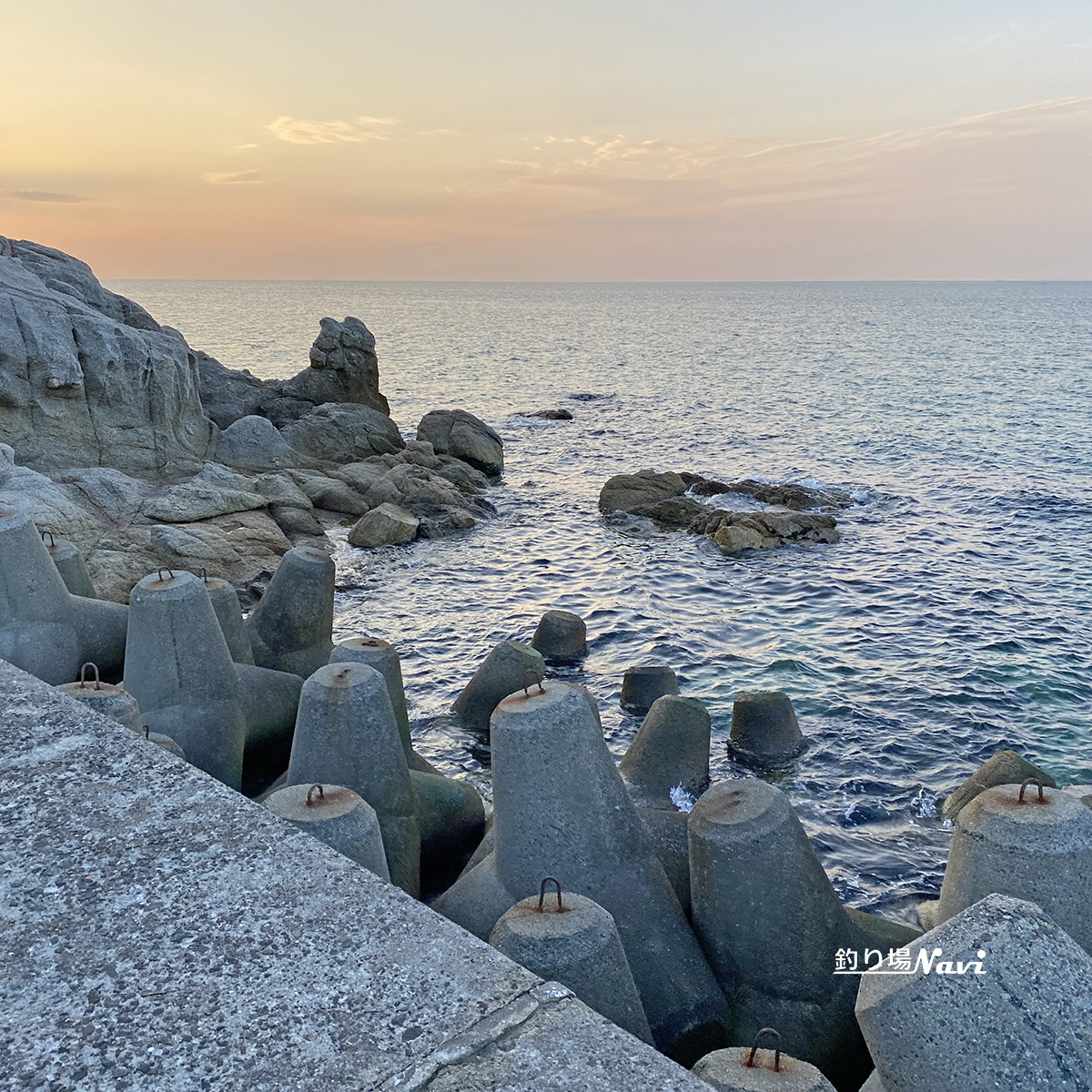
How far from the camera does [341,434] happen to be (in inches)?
899

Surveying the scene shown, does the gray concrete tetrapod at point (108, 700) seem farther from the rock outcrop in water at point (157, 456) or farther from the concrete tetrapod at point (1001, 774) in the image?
the rock outcrop in water at point (157, 456)

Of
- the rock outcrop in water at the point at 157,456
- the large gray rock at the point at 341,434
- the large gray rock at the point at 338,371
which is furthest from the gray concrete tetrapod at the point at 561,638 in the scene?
the large gray rock at the point at 338,371

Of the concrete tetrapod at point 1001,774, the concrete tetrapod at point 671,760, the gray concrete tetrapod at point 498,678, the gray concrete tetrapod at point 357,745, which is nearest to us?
the gray concrete tetrapod at point 357,745

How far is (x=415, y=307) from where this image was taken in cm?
15238

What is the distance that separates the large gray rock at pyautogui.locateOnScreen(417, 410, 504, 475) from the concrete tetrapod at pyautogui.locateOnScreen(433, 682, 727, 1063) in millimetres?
19544

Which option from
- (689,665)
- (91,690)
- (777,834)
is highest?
(91,690)

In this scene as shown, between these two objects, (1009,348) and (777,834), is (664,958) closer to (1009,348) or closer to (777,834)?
(777,834)

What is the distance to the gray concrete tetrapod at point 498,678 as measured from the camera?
10016 mm

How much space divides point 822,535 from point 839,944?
13.8 metres

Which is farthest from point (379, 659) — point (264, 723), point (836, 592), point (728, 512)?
point (728, 512)

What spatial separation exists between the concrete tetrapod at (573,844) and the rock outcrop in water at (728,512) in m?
12.7

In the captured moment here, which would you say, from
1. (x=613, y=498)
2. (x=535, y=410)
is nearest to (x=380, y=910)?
(x=613, y=498)

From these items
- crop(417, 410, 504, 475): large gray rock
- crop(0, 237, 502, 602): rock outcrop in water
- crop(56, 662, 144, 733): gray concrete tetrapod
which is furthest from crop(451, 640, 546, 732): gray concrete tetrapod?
crop(417, 410, 504, 475): large gray rock

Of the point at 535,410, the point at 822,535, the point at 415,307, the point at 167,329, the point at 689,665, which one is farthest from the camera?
the point at 415,307
